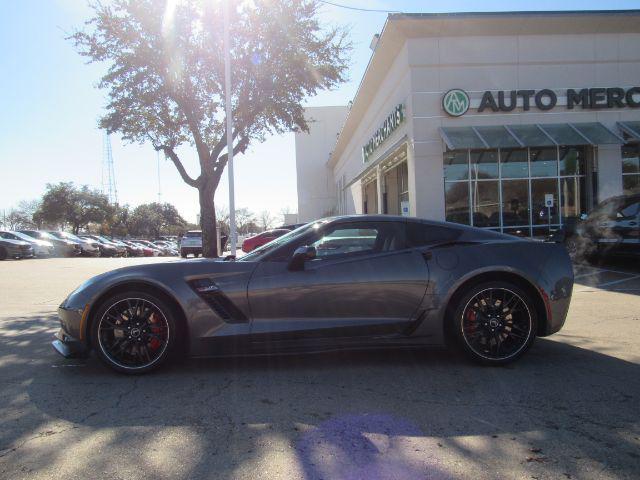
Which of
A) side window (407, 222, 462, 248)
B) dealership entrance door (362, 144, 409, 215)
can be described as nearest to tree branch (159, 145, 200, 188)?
dealership entrance door (362, 144, 409, 215)

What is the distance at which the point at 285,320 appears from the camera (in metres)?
4.15

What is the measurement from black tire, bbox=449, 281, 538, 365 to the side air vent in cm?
185

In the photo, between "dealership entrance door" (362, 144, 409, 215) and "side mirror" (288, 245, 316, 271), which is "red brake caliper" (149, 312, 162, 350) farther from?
"dealership entrance door" (362, 144, 409, 215)

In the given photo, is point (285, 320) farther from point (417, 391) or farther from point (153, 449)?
point (153, 449)

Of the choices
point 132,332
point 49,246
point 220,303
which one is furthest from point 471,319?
point 49,246

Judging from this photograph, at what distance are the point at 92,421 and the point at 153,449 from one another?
70 centimetres

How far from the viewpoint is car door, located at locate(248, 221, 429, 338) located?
416cm

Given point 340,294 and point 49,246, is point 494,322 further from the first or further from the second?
point 49,246

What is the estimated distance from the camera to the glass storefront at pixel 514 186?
57.7 feet

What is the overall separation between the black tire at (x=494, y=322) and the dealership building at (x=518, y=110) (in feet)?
41.6

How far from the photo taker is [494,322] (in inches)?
172

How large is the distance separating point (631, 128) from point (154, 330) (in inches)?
711

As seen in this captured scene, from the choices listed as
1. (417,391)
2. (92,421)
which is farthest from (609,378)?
(92,421)

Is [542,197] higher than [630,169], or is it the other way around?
[630,169]
